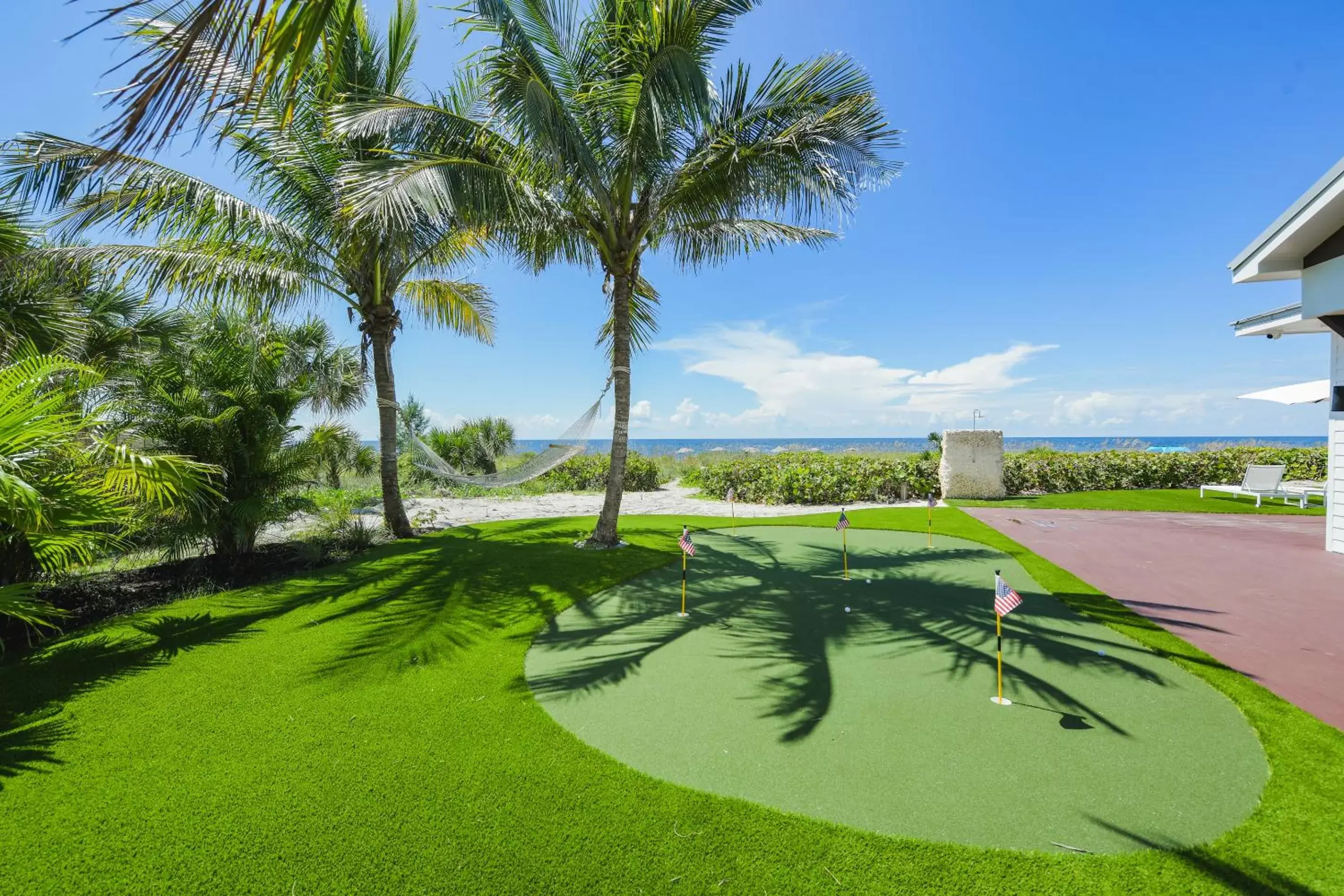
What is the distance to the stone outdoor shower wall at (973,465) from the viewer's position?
12602 millimetres

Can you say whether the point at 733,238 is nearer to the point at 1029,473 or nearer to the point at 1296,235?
the point at 1296,235

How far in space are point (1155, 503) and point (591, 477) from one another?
13983 mm

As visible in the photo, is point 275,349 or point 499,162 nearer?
point 499,162

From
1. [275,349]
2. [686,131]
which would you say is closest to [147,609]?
[275,349]

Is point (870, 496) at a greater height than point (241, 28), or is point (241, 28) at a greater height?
point (241, 28)

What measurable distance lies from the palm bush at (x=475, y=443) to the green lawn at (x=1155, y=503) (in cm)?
1427

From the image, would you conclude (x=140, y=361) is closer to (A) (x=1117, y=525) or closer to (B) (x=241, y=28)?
(B) (x=241, y=28)

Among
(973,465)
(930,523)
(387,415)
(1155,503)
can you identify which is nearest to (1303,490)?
(1155,503)

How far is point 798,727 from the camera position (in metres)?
3.00

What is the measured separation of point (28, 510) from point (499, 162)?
555cm

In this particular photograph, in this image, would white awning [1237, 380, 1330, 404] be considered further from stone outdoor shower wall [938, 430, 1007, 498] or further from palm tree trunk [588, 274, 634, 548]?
palm tree trunk [588, 274, 634, 548]

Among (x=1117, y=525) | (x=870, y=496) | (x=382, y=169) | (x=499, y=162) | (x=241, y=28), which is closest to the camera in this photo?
(x=241, y=28)

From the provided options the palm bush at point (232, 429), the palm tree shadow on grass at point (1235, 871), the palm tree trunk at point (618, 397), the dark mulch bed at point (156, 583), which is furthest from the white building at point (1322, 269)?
the dark mulch bed at point (156, 583)

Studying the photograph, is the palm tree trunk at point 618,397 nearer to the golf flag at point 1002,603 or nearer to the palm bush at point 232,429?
the palm bush at point 232,429
